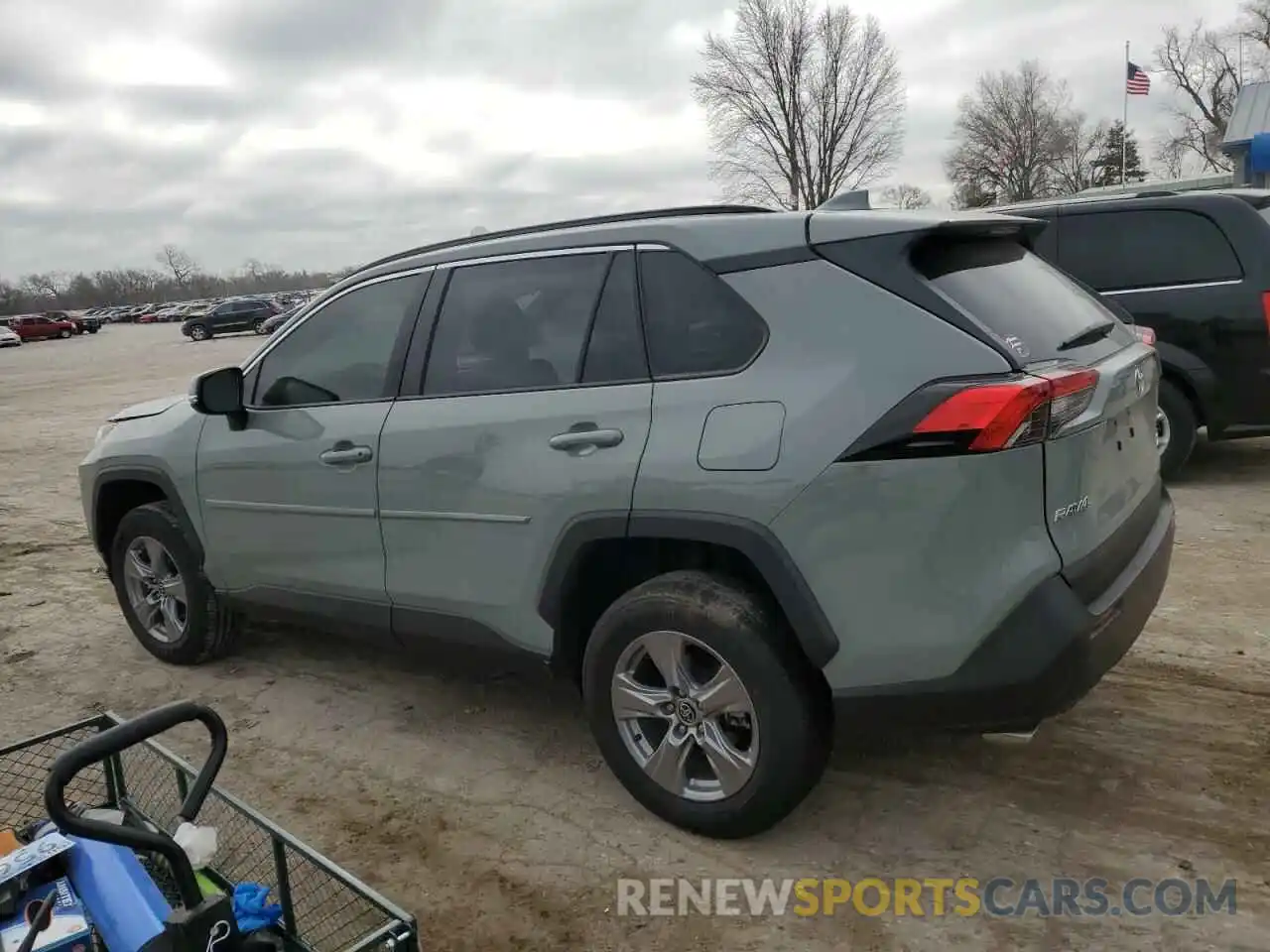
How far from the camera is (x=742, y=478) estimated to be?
8.96 feet

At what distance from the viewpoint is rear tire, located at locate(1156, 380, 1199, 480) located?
6449 mm

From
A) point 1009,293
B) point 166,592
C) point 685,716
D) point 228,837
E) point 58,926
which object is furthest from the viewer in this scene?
point 166,592

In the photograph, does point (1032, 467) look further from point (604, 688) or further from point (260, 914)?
point (260, 914)

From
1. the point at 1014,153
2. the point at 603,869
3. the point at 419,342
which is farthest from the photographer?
the point at 1014,153

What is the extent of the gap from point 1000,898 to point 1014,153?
6151 centimetres

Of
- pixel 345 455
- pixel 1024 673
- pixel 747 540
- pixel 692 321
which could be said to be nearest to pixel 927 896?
pixel 1024 673

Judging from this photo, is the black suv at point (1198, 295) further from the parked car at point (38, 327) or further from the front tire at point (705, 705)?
the parked car at point (38, 327)

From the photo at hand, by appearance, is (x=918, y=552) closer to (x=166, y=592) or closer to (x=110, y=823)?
(x=110, y=823)

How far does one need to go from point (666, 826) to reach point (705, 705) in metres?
0.52

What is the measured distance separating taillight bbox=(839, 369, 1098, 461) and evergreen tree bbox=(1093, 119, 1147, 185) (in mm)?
63801

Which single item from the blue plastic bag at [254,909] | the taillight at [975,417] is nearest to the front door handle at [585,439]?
the taillight at [975,417]

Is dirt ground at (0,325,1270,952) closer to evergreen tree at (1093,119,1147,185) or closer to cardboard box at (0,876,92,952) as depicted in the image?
cardboard box at (0,876,92,952)

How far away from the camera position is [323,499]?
3.81m

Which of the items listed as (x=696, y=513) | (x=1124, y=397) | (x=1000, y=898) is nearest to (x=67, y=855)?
(x=696, y=513)
